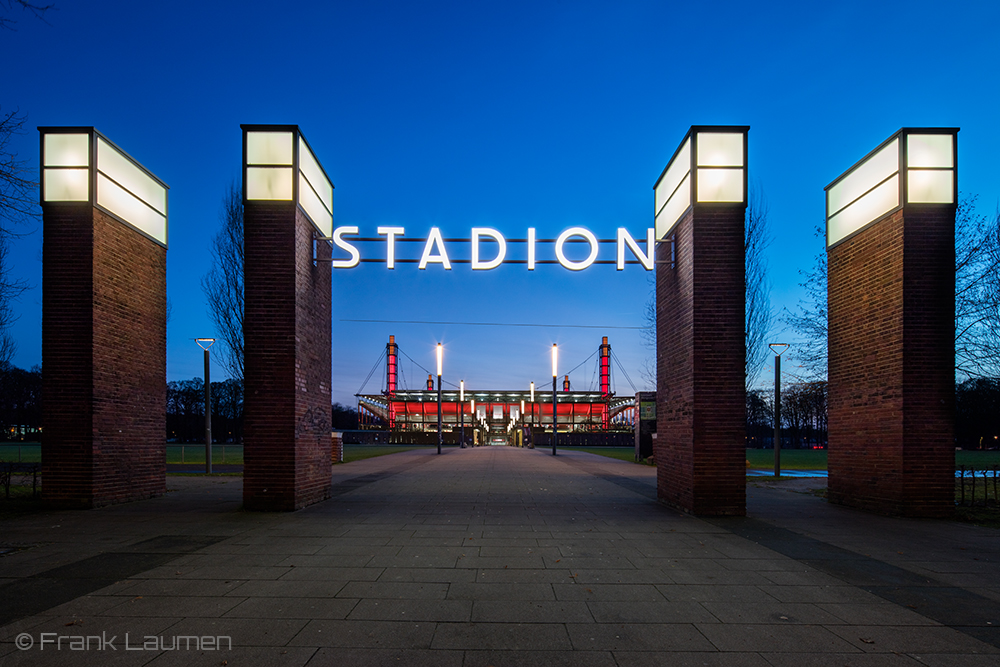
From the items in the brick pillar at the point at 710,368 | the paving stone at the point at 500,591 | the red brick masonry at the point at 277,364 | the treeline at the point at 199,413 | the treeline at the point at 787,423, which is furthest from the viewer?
the treeline at the point at 199,413

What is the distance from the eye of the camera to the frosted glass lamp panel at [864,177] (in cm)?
1116

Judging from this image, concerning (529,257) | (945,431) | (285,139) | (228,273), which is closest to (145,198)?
(285,139)

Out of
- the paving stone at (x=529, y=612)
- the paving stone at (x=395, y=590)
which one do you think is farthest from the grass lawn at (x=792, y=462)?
the paving stone at (x=395, y=590)

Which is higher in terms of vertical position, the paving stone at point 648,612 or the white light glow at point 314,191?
the white light glow at point 314,191

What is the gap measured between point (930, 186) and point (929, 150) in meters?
0.76

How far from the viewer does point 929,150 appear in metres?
10.9

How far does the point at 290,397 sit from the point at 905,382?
11.9 m

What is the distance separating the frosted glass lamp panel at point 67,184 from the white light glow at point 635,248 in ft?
36.8

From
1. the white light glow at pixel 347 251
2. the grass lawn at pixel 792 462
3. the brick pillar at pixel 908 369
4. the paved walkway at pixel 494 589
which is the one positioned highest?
the white light glow at pixel 347 251

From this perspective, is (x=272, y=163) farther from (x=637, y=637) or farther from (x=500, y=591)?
(x=637, y=637)

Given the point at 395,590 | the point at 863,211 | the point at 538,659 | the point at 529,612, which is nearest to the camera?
the point at 538,659

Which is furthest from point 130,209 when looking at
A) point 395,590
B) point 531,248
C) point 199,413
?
point 199,413

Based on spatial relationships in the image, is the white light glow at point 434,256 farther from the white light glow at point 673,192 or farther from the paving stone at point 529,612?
the paving stone at point 529,612

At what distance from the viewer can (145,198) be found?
42.6 feet
